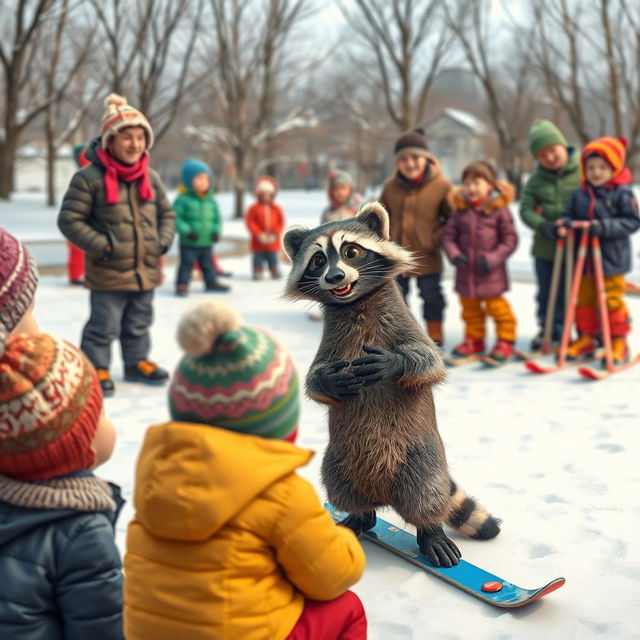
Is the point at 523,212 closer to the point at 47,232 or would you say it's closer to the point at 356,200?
the point at 356,200

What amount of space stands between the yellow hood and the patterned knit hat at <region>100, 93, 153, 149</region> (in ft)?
11.2

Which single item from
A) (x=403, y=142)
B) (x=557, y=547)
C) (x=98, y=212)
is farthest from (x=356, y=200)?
(x=557, y=547)

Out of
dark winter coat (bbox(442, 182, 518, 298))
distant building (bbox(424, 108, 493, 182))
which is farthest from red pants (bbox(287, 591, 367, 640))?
distant building (bbox(424, 108, 493, 182))

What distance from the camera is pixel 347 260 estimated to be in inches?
99.2

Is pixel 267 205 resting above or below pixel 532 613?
above

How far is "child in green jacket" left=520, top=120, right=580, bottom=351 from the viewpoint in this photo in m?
5.64

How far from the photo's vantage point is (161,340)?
264 inches

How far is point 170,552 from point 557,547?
5.97ft

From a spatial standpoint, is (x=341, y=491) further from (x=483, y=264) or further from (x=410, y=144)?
(x=410, y=144)

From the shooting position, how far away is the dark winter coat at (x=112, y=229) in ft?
15.6

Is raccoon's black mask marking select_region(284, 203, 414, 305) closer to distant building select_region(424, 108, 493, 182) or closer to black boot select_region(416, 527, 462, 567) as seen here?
black boot select_region(416, 527, 462, 567)

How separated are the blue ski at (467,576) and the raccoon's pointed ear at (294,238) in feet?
3.75

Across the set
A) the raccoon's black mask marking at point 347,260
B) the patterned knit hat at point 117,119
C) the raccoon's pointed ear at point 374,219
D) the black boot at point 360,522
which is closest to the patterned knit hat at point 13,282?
the raccoon's black mask marking at point 347,260

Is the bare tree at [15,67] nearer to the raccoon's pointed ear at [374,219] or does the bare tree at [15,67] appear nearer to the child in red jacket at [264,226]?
the child in red jacket at [264,226]
